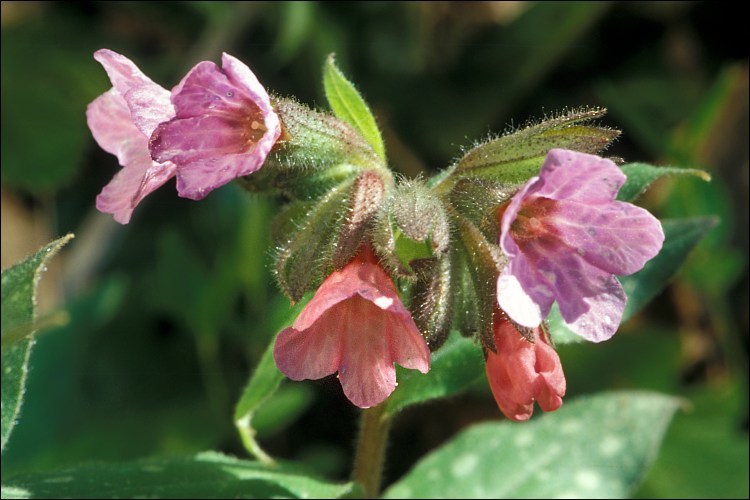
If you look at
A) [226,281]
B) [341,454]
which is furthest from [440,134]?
[341,454]

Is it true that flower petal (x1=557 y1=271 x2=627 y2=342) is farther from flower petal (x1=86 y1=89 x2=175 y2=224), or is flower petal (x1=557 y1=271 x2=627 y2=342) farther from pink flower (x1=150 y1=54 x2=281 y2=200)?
flower petal (x1=86 y1=89 x2=175 y2=224)

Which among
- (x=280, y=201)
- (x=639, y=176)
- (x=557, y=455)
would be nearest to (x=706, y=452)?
(x=557, y=455)

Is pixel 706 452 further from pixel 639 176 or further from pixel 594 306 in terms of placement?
pixel 594 306

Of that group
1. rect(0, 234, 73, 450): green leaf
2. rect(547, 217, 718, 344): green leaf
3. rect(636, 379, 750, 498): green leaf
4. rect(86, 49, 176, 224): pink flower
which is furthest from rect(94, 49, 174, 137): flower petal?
rect(636, 379, 750, 498): green leaf

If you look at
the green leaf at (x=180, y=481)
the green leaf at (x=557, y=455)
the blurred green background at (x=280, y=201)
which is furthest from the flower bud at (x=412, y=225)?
the blurred green background at (x=280, y=201)

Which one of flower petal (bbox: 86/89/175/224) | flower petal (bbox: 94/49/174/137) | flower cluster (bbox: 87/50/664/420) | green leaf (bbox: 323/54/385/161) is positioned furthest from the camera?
green leaf (bbox: 323/54/385/161)

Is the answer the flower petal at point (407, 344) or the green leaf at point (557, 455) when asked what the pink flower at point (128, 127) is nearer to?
the flower petal at point (407, 344)

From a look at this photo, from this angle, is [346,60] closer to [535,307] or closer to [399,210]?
[399,210]
